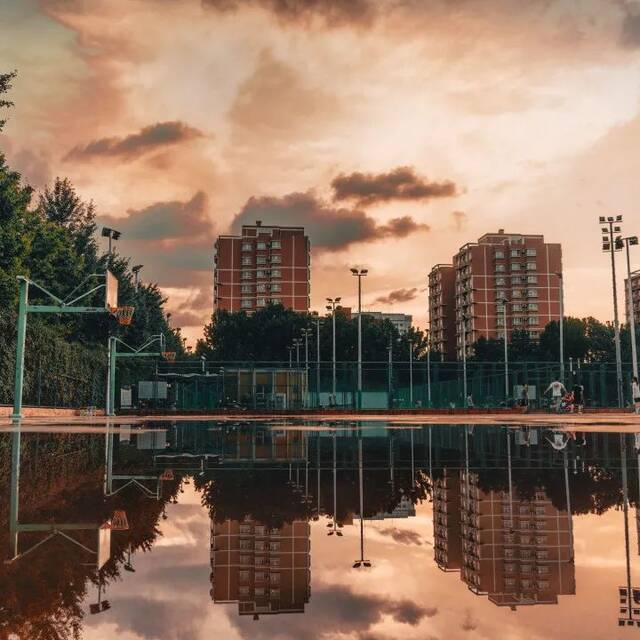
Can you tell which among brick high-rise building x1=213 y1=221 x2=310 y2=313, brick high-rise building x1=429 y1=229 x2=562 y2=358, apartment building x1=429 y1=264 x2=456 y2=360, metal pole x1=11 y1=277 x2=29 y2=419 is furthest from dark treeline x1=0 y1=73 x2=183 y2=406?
apartment building x1=429 y1=264 x2=456 y2=360

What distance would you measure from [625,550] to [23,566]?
233 cm

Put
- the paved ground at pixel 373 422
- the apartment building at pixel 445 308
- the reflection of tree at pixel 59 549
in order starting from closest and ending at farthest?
the reflection of tree at pixel 59 549, the paved ground at pixel 373 422, the apartment building at pixel 445 308

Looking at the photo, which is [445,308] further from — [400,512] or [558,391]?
[400,512]

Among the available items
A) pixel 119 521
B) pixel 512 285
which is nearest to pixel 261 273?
pixel 512 285

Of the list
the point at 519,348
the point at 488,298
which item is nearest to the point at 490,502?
the point at 519,348

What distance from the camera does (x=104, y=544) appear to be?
3133 millimetres

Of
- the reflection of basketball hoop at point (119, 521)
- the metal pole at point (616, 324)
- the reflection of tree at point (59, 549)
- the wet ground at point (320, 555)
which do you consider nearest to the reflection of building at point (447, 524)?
the wet ground at point (320, 555)

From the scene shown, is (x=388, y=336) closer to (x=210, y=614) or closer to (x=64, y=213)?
(x=64, y=213)

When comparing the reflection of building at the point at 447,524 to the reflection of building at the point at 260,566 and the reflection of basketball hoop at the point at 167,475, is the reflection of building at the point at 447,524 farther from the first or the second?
the reflection of basketball hoop at the point at 167,475

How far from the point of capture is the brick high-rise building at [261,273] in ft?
415

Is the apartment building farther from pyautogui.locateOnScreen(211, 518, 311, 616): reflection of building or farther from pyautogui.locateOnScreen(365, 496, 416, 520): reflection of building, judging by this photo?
pyautogui.locateOnScreen(211, 518, 311, 616): reflection of building

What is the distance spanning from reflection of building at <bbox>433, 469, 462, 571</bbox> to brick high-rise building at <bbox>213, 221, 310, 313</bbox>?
396 ft

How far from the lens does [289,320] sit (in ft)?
293

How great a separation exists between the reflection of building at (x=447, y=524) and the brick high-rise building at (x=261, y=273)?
12062 cm
